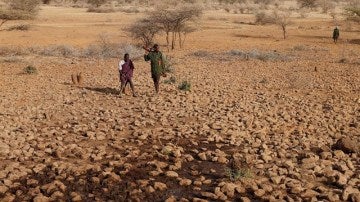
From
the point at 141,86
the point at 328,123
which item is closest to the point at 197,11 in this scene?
the point at 141,86

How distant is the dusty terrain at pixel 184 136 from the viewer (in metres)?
6.84

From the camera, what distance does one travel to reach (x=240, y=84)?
15.7 m

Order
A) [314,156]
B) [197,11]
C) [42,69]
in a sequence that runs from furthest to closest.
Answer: [197,11]
[42,69]
[314,156]

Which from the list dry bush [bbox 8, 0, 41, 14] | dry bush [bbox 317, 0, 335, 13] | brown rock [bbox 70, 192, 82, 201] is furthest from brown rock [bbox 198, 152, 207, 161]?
dry bush [bbox 317, 0, 335, 13]

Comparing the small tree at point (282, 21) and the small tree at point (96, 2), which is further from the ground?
the small tree at point (96, 2)

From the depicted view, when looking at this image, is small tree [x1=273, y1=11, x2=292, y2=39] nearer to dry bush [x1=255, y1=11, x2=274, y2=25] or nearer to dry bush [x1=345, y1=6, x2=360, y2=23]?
dry bush [x1=255, y1=11, x2=274, y2=25]

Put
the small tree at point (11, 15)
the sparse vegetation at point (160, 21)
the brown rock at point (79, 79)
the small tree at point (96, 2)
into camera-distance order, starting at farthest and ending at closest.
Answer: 1. the small tree at point (96, 2)
2. the sparse vegetation at point (160, 21)
3. the small tree at point (11, 15)
4. the brown rock at point (79, 79)

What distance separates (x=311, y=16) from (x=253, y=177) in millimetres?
53449

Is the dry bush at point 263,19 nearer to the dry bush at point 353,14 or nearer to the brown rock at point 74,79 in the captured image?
the dry bush at point 353,14

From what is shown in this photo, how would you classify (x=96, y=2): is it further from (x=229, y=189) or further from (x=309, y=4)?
(x=229, y=189)

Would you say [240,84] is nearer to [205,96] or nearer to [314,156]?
[205,96]

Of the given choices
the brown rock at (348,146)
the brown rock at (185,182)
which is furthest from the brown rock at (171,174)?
the brown rock at (348,146)

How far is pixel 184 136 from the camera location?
30.5 ft

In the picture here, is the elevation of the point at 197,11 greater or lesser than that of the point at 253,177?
greater
